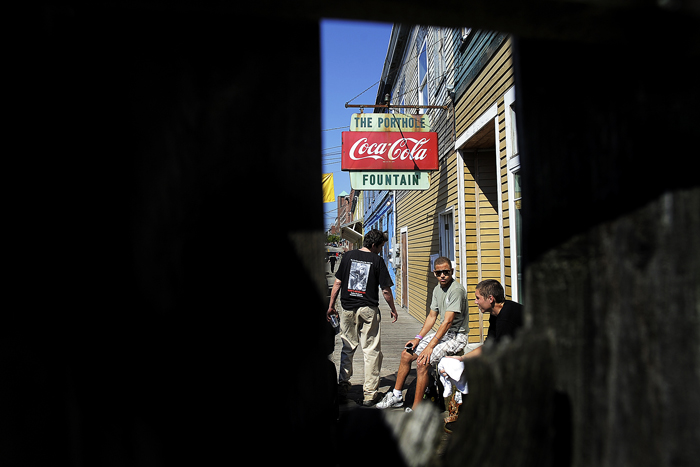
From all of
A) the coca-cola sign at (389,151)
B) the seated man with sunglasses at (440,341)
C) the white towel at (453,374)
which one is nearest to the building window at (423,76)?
the coca-cola sign at (389,151)

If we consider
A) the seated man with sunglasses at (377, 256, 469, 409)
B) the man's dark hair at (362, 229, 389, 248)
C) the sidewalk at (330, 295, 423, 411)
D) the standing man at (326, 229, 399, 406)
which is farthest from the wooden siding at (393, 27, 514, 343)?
the standing man at (326, 229, 399, 406)

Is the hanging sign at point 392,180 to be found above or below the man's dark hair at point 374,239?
above

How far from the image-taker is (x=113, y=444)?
587 mm

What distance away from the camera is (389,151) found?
682 centimetres

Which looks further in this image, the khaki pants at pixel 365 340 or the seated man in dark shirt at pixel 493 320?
the khaki pants at pixel 365 340

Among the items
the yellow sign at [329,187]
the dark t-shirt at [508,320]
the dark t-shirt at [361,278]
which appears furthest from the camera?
the yellow sign at [329,187]

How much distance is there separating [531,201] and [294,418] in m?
0.51

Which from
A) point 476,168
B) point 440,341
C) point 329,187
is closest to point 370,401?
point 440,341

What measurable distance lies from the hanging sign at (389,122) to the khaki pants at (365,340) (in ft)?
10.6

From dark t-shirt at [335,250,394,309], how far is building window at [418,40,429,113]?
496 cm

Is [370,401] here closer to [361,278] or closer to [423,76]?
[361,278]

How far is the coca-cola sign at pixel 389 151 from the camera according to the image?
A: 6.76 m

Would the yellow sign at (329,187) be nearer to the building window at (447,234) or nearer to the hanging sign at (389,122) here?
the building window at (447,234)

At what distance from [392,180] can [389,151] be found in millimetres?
463
